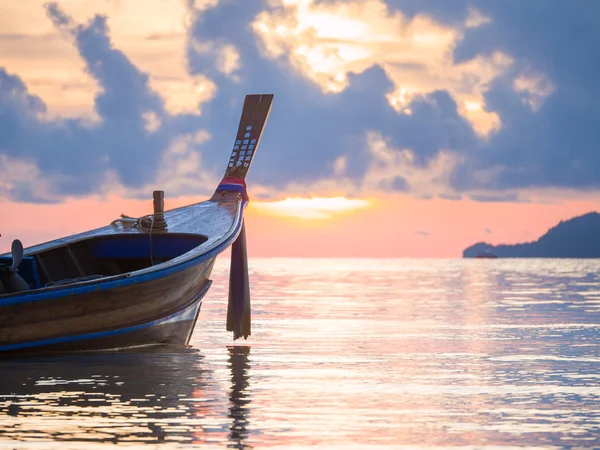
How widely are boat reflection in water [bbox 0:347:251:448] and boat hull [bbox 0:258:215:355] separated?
0.37 metres

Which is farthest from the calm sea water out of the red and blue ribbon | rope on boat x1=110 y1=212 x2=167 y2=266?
the red and blue ribbon

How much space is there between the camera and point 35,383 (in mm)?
14727

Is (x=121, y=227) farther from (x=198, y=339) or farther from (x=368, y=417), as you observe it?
(x=368, y=417)

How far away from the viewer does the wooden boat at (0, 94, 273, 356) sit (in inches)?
658

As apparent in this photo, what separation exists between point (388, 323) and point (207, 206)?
7090 millimetres

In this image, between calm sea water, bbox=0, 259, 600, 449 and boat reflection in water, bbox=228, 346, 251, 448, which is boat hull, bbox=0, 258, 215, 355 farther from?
boat reflection in water, bbox=228, 346, 251, 448

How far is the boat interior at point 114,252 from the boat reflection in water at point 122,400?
134 inches

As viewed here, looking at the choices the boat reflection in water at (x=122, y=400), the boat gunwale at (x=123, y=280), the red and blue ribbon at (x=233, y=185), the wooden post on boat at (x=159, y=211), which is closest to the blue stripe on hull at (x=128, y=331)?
the boat reflection in water at (x=122, y=400)

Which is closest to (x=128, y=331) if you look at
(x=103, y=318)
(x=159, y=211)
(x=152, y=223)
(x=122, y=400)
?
(x=103, y=318)

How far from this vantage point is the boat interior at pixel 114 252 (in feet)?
69.0

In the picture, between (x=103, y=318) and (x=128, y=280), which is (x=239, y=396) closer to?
(x=128, y=280)

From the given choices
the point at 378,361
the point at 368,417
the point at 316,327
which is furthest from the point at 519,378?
the point at 316,327

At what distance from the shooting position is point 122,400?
13.2 m

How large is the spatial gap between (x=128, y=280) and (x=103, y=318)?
0.98m
